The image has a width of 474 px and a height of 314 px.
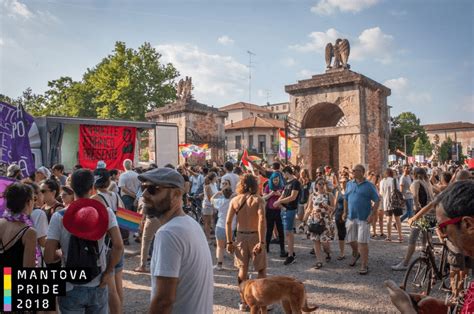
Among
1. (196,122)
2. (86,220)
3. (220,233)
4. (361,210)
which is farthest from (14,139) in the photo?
(196,122)

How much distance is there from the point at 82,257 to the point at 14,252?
0.62m

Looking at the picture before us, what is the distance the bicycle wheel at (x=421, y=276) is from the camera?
18.5 feet

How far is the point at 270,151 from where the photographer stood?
185 ft

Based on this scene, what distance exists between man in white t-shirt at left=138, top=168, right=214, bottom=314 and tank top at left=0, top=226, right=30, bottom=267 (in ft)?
5.18

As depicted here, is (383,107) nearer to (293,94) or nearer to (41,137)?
(293,94)

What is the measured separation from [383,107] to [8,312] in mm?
17465

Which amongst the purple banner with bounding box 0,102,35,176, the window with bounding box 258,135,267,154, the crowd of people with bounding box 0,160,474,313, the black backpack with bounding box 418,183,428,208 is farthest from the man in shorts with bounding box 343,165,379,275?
the window with bounding box 258,135,267,154

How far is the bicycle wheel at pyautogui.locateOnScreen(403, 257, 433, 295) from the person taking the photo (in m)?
5.65

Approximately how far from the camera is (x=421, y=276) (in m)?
5.80

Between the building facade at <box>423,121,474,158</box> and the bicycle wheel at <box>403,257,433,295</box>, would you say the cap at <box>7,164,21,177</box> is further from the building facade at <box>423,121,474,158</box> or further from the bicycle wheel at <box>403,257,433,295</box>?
the building facade at <box>423,121,474,158</box>

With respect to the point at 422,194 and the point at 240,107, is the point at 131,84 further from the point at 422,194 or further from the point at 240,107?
the point at 240,107

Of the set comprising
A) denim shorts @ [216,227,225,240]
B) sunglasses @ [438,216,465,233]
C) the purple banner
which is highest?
the purple banner

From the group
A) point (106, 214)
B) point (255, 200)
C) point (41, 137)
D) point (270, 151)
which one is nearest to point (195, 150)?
point (41, 137)

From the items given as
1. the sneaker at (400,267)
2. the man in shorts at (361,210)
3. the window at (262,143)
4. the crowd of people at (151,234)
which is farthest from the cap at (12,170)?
the window at (262,143)
